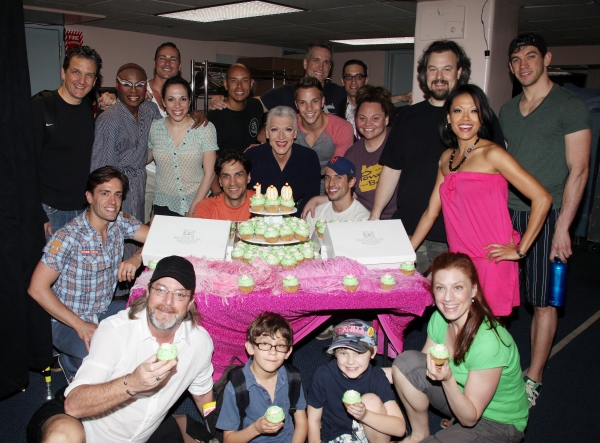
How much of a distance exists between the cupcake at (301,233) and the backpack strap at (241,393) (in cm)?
96

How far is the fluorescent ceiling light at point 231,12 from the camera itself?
710 cm

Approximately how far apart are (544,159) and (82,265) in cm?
287

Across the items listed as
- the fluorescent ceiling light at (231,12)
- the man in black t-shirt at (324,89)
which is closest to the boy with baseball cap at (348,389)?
the man in black t-shirt at (324,89)

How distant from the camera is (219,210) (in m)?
3.75

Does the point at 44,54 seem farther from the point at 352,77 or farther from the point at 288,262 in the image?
the point at 288,262

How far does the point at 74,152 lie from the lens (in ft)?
12.1

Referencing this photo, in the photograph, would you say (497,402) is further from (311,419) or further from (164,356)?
(164,356)

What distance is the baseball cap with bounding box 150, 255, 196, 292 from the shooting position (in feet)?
7.59

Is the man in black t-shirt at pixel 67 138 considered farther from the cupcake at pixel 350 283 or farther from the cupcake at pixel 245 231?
the cupcake at pixel 350 283

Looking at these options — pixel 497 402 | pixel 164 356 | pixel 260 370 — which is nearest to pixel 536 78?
pixel 497 402

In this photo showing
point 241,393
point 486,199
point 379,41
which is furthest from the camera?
point 379,41

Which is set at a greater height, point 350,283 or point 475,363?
point 350,283

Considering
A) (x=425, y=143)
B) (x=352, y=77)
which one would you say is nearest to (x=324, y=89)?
(x=352, y=77)

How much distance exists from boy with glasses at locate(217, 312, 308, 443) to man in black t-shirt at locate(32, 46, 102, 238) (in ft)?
6.24
